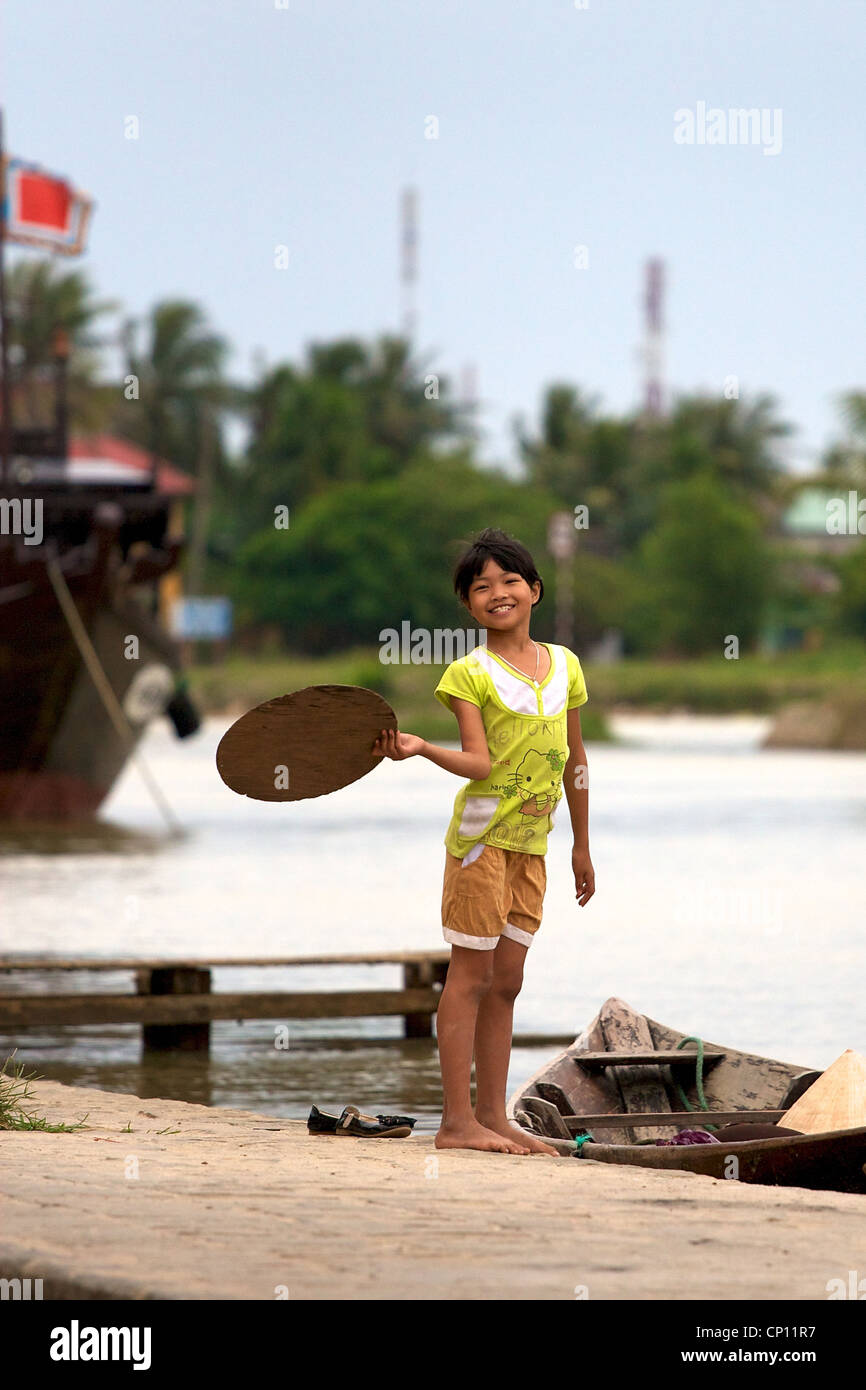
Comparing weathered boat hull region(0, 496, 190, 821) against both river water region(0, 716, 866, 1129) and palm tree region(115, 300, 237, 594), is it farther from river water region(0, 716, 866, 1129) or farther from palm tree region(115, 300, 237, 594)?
palm tree region(115, 300, 237, 594)

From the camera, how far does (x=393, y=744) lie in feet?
19.5

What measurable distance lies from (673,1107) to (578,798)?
1.37 m

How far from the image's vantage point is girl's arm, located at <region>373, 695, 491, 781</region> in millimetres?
5848

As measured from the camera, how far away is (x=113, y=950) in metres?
15.0

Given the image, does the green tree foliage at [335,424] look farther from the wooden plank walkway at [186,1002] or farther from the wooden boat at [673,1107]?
the wooden boat at [673,1107]

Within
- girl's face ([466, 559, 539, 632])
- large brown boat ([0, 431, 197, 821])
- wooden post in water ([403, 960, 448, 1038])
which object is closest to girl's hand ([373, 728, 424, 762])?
girl's face ([466, 559, 539, 632])

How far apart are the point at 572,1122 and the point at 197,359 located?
76.1 m

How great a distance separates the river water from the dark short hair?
3.04 metres

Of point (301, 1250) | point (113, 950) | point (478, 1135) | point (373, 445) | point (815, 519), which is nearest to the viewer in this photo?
point (301, 1250)

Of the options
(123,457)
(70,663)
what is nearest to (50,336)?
(123,457)

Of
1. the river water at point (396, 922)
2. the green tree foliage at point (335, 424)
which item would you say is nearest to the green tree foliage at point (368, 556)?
the green tree foliage at point (335, 424)

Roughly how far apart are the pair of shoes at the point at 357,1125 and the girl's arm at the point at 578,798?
3.13 ft

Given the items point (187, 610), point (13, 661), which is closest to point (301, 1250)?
point (13, 661)
